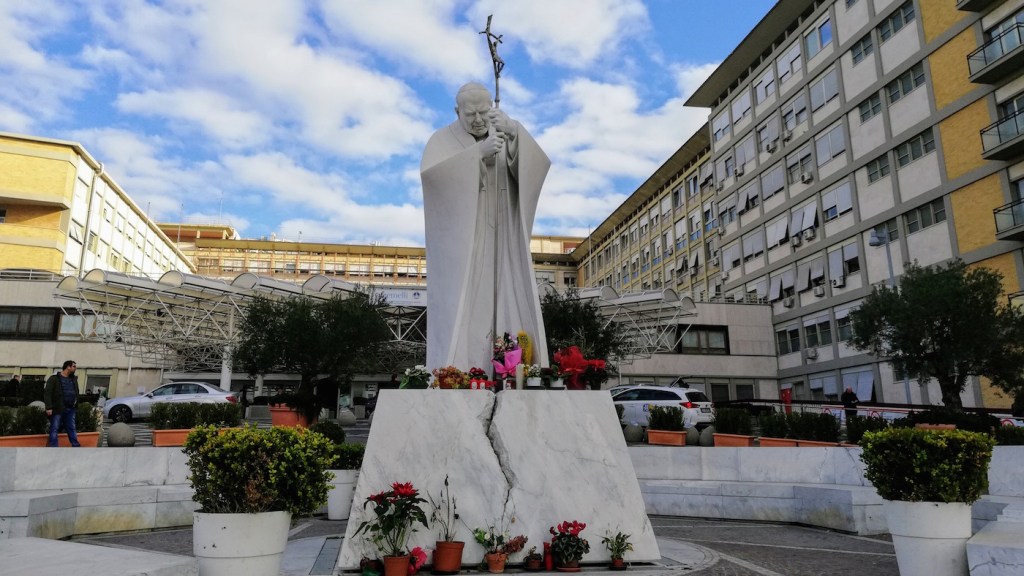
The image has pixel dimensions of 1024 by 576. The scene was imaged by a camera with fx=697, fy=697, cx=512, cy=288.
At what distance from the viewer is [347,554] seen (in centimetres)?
605

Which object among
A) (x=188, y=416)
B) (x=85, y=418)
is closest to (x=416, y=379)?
(x=188, y=416)

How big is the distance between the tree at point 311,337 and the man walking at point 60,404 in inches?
619

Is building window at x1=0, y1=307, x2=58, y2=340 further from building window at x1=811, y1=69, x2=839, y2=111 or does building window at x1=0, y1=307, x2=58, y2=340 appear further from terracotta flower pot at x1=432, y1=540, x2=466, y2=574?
building window at x1=811, y1=69, x2=839, y2=111

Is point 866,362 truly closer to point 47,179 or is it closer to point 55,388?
point 55,388

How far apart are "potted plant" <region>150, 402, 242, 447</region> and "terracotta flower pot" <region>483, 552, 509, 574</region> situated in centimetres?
812

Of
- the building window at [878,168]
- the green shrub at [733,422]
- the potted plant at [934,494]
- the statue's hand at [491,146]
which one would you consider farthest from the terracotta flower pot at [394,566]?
the building window at [878,168]

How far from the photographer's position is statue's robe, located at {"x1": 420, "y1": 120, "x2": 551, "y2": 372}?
857 centimetres

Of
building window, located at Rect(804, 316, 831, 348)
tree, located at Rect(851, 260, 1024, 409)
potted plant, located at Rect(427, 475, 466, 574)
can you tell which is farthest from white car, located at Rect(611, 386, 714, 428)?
building window, located at Rect(804, 316, 831, 348)

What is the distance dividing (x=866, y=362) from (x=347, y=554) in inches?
1327

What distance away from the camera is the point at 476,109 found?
29.8ft

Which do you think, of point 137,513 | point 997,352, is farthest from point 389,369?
point 137,513

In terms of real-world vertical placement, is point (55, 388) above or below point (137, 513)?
above

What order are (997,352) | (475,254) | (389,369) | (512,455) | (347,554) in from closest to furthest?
1. (347,554)
2. (512,455)
3. (475,254)
4. (997,352)
5. (389,369)

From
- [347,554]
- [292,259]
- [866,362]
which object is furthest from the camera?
[292,259]
